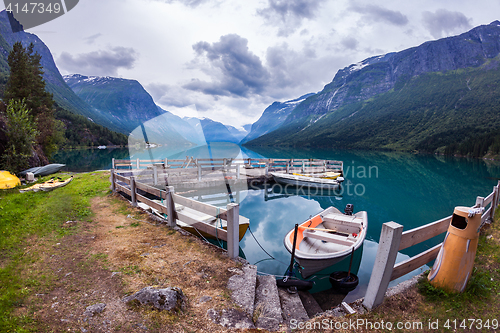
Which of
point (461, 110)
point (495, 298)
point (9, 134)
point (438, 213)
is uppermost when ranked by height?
point (461, 110)

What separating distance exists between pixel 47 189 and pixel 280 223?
40.2ft

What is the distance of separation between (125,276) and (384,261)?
4.26 meters

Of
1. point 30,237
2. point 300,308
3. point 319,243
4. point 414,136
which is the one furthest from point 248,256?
point 414,136

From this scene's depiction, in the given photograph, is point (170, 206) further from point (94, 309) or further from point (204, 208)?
point (94, 309)

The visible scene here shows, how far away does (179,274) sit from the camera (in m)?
4.16

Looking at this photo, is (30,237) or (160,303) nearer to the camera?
(160,303)

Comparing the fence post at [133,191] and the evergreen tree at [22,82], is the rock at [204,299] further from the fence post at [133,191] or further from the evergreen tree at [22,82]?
the evergreen tree at [22,82]

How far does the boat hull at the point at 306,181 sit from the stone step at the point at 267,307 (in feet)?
53.7

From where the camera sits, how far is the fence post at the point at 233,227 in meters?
4.49

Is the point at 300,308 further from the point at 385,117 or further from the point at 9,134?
the point at 385,117

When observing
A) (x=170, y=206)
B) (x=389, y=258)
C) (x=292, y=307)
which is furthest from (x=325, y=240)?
(x=170, y=206)

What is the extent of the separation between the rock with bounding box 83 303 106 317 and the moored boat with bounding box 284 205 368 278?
4587 millimetres

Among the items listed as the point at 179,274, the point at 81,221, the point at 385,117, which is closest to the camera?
the point at 179,274

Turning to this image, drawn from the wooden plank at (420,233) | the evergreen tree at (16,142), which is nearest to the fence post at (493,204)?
the wooden plank at (420,233)
